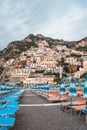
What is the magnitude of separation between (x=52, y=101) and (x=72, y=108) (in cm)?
1043

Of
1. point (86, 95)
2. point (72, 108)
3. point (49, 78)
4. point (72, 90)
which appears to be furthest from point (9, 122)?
point (49, 78)

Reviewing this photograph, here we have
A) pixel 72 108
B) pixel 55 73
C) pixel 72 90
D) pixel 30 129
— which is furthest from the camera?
pixel 55 73

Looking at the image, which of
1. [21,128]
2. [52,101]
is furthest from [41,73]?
[21,128]

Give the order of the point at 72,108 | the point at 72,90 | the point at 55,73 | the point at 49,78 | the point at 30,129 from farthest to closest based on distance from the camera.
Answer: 1. the point at 55,73
2. the point at 49,78
3. the point at 72,90
4. the point at 72,108
5. the point at 30,129

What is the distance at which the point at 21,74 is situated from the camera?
648ft

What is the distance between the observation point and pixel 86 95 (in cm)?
1634

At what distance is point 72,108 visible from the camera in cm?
1550

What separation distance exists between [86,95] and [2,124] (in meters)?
8.94

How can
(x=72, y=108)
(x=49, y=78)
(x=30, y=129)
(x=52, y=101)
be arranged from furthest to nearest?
(x=49, y=78) < (x=52, y=101) < (x=72, y=108) < (x=30, y=129)

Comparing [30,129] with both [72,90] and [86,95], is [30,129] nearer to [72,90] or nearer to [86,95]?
[86,95]

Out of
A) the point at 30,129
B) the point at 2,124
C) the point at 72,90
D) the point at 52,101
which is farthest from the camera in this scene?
the point at 52,101

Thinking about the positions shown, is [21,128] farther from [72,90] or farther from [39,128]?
[72,90]

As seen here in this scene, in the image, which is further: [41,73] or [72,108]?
[41,73]

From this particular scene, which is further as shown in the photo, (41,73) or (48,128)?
(41,73)
